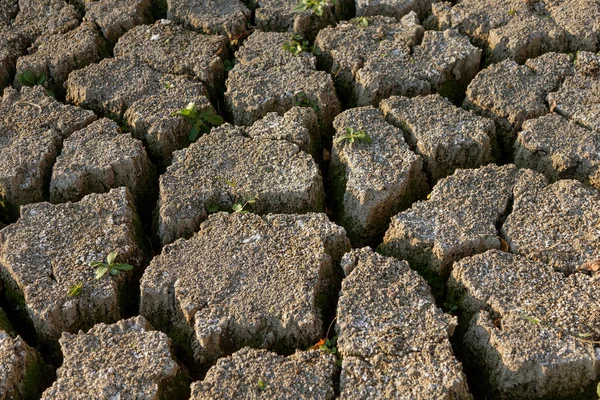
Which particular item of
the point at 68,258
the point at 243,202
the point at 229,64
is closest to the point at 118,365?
the point at 68,258

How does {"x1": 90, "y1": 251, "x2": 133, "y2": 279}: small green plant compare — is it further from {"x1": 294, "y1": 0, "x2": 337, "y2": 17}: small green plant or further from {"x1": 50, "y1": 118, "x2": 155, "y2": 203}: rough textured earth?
{"x1": 294, "y1": 0, "x2": 337, "y2": 17}: small green plant

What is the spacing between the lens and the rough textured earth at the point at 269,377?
7.47 ft

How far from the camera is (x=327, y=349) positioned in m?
2.40

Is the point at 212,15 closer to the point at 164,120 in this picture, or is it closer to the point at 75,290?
the point at 164,120

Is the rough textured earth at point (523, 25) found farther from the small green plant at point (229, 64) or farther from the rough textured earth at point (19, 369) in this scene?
the rough textured earth at point (19, 369)

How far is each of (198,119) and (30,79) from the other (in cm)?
97

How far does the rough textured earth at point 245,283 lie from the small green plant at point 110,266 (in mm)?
92

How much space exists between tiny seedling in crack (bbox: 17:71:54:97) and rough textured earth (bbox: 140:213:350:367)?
4.68ft

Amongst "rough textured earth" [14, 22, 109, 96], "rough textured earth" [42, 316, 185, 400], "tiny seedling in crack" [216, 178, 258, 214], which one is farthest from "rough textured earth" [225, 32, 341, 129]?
"rough textured earth" [42, 316, 185, 400]

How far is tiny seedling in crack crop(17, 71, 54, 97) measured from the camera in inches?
143

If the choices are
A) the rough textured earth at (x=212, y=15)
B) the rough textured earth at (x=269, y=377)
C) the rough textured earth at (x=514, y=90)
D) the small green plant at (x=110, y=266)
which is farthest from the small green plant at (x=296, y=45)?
the rough textured earth at (x=269, y=377)

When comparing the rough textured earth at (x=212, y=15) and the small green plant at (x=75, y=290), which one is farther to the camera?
the rough textured earth at (x=212, y=15)

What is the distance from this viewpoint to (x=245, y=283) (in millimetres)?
2596

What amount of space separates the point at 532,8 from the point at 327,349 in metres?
2.26
